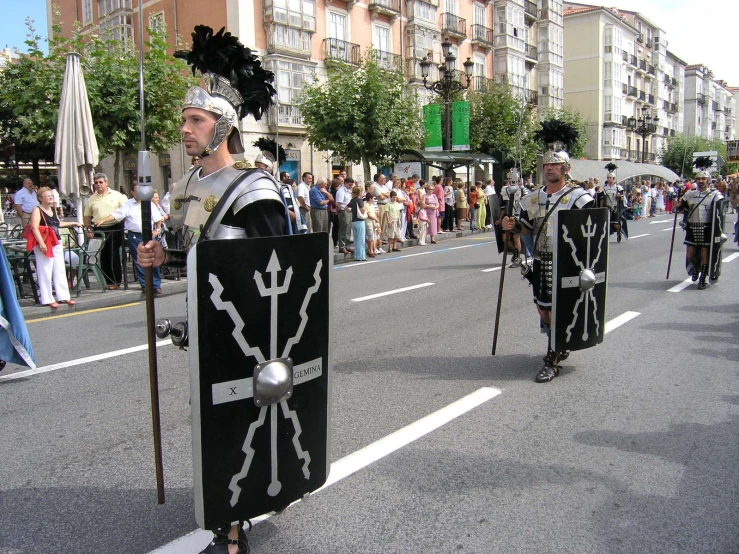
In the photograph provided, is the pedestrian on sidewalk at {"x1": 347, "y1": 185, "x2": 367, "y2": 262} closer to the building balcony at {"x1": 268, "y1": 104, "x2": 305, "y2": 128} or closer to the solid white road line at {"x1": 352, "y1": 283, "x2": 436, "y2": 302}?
the solid white road line at {"x1": 352, "y1": 283, "x2": 436, "y2": 302}

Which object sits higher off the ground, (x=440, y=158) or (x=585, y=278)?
(x=440, y=158)

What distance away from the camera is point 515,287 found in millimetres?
10133

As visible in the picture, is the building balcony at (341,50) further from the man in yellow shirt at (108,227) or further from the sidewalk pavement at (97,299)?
the sidewalk pavement at (97,299)

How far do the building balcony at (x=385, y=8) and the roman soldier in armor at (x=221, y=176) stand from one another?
32.6m

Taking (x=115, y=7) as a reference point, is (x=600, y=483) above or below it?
below

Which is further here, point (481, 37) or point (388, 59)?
point (481, 37)

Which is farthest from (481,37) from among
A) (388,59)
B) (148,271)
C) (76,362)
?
(148,271)

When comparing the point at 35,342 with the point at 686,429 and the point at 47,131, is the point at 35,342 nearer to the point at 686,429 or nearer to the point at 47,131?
the point at 686,429

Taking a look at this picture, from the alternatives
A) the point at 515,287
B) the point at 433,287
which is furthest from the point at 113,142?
the point at 515,287

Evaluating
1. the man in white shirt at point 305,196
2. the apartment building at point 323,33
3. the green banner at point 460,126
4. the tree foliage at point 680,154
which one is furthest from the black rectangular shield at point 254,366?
the tree foliage at point 680,154

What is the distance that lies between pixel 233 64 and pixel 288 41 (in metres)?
27.4

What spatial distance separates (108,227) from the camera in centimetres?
1056

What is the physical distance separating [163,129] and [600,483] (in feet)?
45.1

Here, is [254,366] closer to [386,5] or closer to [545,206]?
[545,206]
